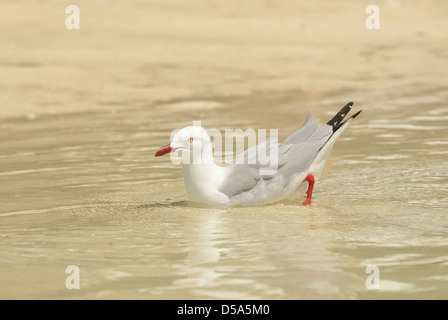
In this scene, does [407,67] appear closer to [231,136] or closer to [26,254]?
[231,136]

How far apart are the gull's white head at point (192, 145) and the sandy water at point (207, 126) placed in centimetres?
41

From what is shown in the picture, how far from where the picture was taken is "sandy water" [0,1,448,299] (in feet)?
17.2

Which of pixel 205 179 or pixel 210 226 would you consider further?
pixel 205 179

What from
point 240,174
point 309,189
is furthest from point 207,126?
point 240,174

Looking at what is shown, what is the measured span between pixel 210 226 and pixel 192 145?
29.3 inches

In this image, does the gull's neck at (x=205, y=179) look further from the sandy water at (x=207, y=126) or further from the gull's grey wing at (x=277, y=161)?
the sandy water at (x=207, y=126)

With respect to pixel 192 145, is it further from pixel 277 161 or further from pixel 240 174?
pixel 277 161

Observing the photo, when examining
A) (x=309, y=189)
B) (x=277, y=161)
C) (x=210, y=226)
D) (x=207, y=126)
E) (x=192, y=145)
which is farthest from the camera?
(x=207, y=126)

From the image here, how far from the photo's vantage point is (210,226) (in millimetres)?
6289

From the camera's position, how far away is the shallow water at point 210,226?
503 centimetres

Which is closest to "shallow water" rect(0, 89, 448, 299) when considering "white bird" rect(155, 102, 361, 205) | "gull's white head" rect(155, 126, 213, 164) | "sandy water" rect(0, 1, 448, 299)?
"sandy water" rect(0, 1, 448, 299)

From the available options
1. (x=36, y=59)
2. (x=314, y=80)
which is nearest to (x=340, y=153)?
(x=314, y=80)

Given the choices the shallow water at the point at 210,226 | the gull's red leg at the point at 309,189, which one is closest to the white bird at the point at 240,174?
the gull's red leg at the point at 309,189

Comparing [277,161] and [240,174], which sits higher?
[277,161]
